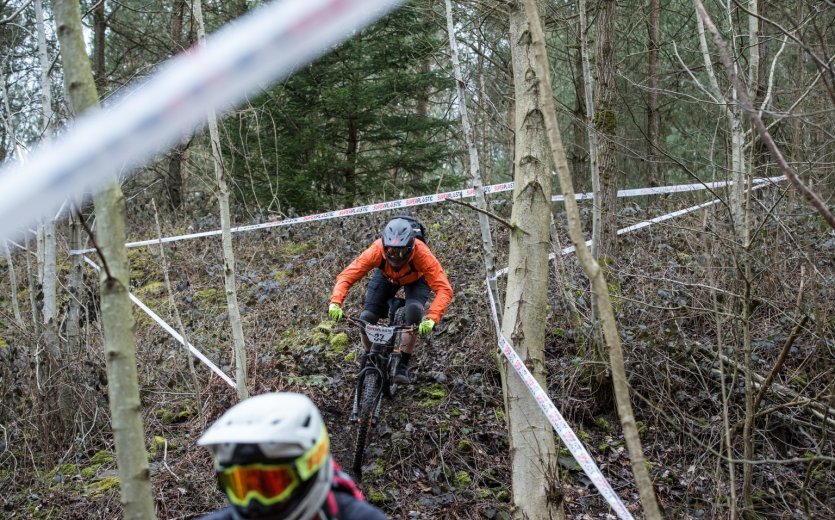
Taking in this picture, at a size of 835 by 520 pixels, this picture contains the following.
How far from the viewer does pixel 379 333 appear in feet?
20.0

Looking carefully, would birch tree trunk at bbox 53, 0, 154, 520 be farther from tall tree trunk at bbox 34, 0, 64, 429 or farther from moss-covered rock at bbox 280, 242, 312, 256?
moss-covered rock at bbox 280, 242, 312, 256

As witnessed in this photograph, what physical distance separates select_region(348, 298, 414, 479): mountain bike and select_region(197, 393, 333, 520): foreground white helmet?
3.97 meters

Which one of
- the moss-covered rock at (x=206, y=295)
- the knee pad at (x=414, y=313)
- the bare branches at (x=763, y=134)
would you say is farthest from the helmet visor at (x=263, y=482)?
the moss-covered rock at (x=206, y=295)

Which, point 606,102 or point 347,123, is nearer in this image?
point 606,102

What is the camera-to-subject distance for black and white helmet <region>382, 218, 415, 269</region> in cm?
629

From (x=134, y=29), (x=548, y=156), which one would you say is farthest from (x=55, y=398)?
(x=134, y=29)

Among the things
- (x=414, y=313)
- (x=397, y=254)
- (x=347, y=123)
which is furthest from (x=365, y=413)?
(x=347, y=123)

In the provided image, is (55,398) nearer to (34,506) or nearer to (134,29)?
(34,506)

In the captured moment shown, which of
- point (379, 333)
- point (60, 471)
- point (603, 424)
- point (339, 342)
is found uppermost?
point (379, 333)

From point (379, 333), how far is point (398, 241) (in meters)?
0.90

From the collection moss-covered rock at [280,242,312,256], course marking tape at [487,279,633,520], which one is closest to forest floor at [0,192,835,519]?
course marking tape at [487,279,633,520]

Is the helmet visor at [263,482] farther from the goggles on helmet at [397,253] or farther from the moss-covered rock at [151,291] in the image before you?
the moss-covered rock at [151,291]

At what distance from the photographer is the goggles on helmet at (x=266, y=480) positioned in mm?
1988

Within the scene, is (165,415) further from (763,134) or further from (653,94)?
(653,94)
